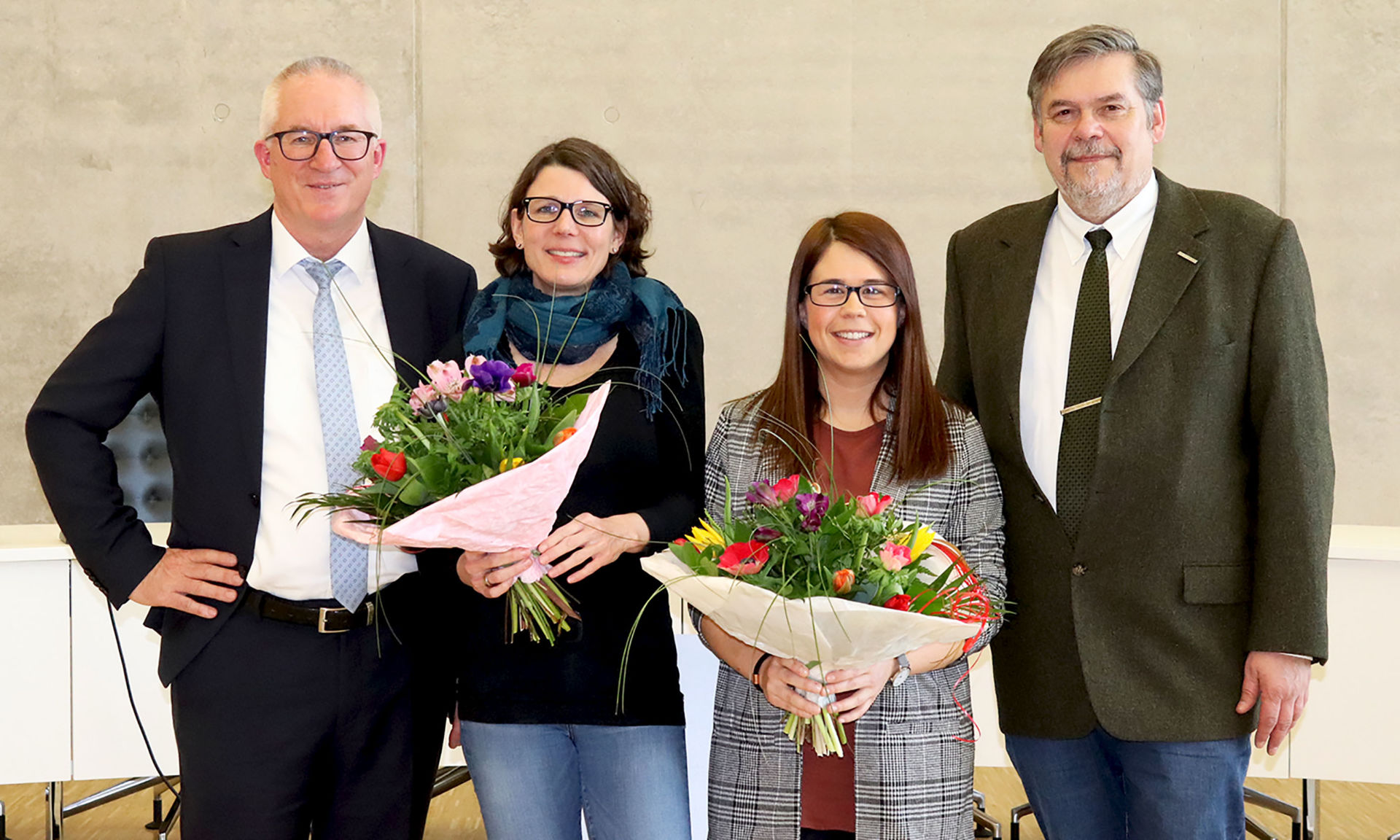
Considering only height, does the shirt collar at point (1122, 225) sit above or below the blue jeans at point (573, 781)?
above

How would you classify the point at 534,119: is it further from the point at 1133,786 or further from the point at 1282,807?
the point at 1133,786

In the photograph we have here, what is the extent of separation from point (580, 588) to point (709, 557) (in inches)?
19.1

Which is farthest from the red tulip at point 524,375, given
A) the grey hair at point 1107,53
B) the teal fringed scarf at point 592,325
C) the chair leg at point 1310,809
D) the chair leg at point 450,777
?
the chair leg at point 1310,809

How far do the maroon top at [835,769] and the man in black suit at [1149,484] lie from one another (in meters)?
0.36

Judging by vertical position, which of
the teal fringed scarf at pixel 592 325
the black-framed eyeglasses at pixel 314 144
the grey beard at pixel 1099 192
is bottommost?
the teal fringed scarf at pixel 592 325

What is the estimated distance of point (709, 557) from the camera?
1.92m

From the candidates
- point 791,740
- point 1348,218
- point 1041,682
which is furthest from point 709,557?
point 1348,218

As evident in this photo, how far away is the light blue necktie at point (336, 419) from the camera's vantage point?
2.39 m

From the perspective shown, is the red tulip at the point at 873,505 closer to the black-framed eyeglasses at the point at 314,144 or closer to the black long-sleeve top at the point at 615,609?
the black long-sleeve top at the point at 615,609

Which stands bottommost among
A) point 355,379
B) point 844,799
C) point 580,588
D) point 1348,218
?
point 844,799

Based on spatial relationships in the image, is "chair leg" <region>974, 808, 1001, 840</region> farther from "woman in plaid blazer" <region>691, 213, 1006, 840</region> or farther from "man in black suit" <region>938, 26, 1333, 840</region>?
"woman in plaid blazer" <region>691, 213, 1006, 840</region>

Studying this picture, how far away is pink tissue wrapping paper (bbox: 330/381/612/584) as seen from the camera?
1921 mm

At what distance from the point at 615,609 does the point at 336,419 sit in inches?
27.2

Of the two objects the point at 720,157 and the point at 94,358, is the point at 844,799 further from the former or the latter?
the point at 720,157
